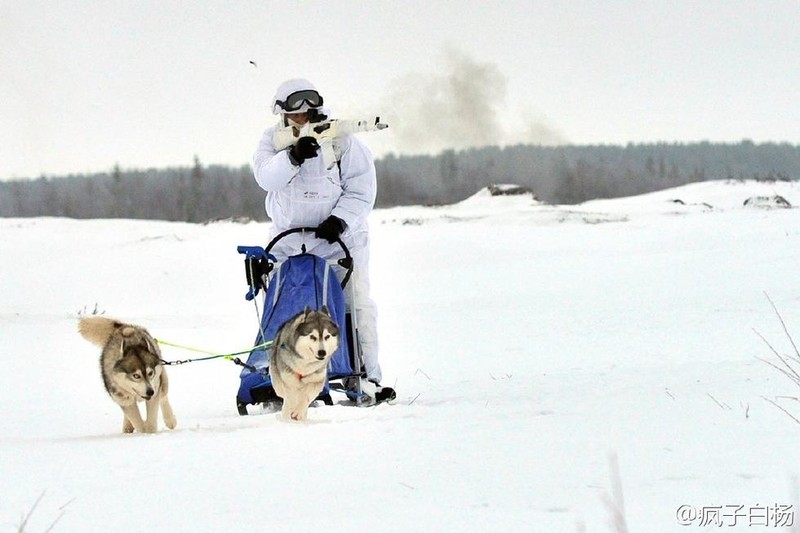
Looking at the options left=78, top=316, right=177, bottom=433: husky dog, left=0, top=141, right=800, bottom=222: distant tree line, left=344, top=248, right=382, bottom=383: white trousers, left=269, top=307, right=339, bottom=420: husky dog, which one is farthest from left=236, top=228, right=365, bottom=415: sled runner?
left=0, top=141, right=800, bottom=222: distant tree line

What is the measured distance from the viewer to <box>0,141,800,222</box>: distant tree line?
162 ft

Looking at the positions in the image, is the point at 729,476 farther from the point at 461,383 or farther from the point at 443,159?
the point at 443,159

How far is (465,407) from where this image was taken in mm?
4672

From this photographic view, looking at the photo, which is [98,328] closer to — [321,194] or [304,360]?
[304,360]

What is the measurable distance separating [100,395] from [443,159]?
148 feet

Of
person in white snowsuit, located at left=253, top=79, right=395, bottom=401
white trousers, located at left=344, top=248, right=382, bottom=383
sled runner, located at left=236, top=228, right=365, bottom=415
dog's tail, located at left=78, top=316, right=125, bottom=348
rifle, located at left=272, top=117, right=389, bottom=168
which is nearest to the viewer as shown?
dog's tail, located at left=78, top=316, right=125, bottom=348

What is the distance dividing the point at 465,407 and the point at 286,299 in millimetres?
1420

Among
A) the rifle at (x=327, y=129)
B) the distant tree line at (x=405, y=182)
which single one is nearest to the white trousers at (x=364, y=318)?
the rifle at (x=327, y=129)

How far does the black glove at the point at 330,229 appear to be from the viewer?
19.1 feet

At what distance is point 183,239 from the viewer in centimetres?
2152

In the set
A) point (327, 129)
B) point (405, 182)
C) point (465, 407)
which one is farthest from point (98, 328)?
point (405, 182)

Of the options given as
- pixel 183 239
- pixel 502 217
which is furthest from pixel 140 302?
pixel 502 217

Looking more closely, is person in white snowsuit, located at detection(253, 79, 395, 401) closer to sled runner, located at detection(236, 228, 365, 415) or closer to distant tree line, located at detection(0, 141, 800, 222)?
sled runner, located at detection(236, 228, 365, 415)

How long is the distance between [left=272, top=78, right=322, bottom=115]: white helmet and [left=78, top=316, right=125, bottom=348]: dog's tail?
5.44 feet
